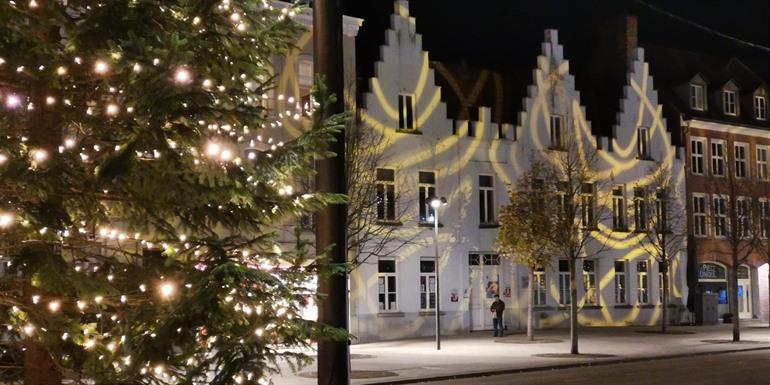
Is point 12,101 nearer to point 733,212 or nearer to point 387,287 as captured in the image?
point 387,287

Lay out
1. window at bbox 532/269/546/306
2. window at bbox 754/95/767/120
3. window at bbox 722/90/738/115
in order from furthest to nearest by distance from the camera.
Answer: window at bbox 754/95/767/120 < window at bbox 722/90/738/115 < window at bbox 532/269/546/306

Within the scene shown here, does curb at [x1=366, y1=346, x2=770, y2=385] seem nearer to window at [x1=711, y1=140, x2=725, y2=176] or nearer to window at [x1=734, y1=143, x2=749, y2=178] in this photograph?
window at [x1=711, y1=140, x2=725, y2=176]

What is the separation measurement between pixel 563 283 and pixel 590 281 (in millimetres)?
1671

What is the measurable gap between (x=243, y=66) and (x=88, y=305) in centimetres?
209

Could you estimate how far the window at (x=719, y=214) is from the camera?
43188mm

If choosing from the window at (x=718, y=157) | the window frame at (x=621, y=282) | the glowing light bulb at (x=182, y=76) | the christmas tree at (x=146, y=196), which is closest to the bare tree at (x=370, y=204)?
the window frame at (x=621, y=282)

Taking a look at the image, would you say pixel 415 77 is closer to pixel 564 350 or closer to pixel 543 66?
pixel 543 66

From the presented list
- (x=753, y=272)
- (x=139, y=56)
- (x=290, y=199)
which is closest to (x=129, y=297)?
(x=290, y=199)

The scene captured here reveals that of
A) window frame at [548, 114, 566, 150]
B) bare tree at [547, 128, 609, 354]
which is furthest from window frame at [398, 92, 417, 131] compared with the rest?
window frame at [548, 114, 566, 150]

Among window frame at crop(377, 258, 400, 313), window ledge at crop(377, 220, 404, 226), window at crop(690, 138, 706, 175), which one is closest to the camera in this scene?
window ledge at crop(377, 220, 404, 226)

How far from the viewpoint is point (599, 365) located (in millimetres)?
24891

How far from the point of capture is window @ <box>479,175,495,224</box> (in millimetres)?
38062

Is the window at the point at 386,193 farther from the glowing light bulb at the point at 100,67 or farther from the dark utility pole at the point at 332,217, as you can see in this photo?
the glowing light bulb at the point at 100,67

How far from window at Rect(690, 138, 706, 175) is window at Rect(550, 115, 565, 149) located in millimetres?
9306
